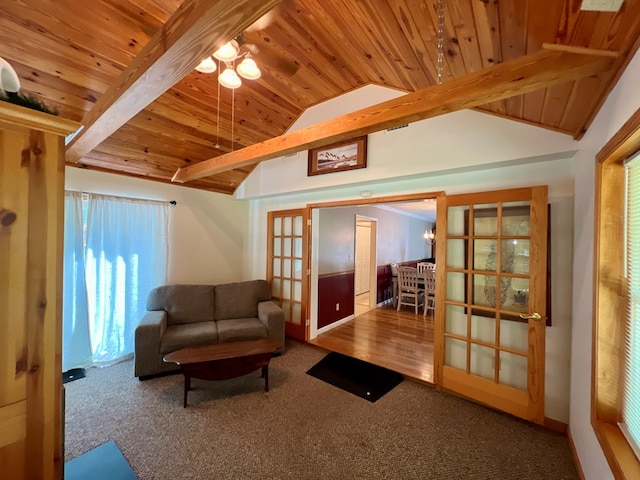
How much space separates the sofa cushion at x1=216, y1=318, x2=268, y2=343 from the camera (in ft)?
9.89

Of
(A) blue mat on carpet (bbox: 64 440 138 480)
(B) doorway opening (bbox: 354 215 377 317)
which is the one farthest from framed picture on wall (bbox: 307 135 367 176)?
(A) blue mat on carpet (bbox: 64 440 138 480)

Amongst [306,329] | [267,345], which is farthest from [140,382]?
[306,329]

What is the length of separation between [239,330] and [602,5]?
350 cm

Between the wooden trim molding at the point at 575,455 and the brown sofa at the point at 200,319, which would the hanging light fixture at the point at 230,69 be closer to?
the brown sofa at the point at 200,319

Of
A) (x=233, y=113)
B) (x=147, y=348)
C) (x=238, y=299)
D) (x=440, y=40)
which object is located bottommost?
(x=147, y=348)

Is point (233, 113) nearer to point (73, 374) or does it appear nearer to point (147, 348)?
point (147, 348)

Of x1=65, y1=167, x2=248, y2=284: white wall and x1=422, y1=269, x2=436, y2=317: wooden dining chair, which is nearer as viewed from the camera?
x1=65, y1=167, x2=248, y2=284: white wall

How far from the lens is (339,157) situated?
10.1 feet

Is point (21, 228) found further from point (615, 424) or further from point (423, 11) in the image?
point (615, 424)

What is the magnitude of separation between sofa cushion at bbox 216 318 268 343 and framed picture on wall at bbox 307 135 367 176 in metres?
2.07

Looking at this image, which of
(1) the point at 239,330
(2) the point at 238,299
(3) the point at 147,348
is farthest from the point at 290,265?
(3) the point at 147,348

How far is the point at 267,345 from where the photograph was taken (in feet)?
8.77

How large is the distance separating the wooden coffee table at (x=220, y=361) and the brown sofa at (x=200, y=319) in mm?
351

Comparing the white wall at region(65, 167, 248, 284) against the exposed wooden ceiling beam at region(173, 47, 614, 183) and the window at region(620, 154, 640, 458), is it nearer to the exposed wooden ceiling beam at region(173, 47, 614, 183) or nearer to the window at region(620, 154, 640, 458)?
the exposed wooden ceiling beam at region(173, 47, 614, 183)
